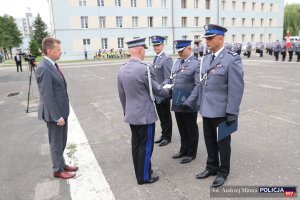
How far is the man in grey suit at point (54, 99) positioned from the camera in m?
3.76

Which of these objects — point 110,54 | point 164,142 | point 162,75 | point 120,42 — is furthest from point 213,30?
point 120,42

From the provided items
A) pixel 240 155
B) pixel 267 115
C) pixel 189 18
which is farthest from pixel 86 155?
pixel 189 18

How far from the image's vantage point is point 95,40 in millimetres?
41688

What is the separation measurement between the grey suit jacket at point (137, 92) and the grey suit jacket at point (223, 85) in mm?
625

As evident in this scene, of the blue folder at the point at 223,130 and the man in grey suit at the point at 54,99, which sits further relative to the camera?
the man in grey suit at the point at 54,99

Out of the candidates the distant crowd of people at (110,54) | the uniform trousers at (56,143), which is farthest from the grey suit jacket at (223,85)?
the distant crowd of people at (110,54)

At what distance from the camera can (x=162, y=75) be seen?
5.28m

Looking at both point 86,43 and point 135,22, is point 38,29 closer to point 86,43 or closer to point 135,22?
point 86,43

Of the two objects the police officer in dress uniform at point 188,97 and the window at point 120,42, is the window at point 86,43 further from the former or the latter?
the police officer in dress uniform at point 188,97

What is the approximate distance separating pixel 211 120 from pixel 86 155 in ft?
7.93

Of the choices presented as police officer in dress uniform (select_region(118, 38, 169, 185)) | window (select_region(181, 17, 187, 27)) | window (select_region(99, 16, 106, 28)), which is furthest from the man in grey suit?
window (select_region(181, 17, 187, 27))

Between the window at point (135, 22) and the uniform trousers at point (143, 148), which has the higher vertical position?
the window at point (135, 22)

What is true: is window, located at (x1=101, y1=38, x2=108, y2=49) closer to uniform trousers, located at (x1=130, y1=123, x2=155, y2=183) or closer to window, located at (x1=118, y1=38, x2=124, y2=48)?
window, located at (x1=118, y1=38, x2=124, y2=48)

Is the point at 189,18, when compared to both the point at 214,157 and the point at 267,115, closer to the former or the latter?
the point at 267,115
